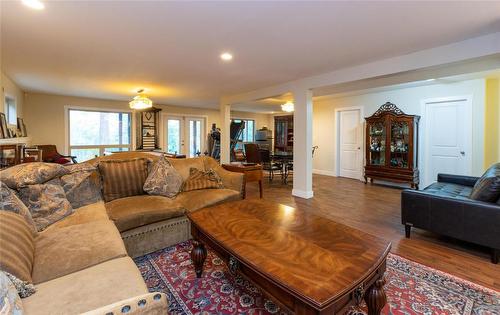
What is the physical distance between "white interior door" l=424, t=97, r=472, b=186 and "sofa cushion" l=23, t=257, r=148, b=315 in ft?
20.2

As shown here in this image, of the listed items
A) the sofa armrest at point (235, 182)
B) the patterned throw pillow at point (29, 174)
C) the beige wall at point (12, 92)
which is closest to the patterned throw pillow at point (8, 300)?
the patterned throw pillow at point (29, 174)

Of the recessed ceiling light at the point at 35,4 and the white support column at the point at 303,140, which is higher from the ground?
the recessed ceiling light at the point at 35,4

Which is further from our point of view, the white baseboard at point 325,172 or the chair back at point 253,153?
the white baseboard at point 325,172

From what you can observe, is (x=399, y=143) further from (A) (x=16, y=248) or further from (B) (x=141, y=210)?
(A) (x=16, y=248)

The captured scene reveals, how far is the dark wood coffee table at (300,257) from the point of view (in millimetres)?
1096

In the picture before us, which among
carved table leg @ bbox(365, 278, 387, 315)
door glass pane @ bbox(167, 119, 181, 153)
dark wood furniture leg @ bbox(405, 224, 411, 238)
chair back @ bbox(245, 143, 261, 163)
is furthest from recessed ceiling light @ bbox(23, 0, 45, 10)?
door glass pane @ bbox(167, 119, 181, 153)

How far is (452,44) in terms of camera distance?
291cm

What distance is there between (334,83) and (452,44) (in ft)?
5.14

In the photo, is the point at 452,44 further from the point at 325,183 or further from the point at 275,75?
the point at 325,183

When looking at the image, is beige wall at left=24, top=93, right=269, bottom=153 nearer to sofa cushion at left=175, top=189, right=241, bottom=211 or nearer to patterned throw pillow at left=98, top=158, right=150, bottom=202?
patterned throw pillow at left=98, top=158, right=150, bottom=202

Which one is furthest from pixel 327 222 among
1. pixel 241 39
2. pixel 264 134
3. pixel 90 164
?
pixel 264 134

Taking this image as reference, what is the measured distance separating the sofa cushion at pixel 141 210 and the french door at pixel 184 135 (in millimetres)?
5850

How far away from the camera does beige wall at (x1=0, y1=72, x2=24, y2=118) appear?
13.5 feet

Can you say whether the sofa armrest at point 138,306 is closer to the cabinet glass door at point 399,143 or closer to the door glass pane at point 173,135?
the cabinet glass door at point 399,143
